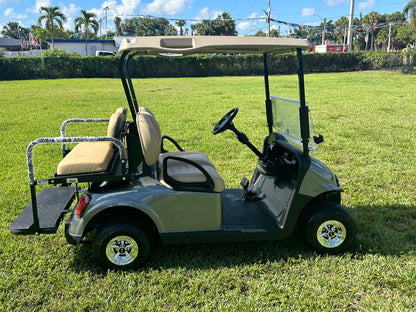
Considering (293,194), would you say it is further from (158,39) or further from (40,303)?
(40,303)

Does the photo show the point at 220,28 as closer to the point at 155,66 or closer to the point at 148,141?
the point at 155,66

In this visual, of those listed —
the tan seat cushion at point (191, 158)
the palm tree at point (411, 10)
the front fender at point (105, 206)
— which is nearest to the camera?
the front fender at point (105, 206)

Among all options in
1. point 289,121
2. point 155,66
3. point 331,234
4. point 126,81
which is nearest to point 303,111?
point 289,121

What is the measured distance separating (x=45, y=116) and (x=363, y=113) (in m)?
7.71

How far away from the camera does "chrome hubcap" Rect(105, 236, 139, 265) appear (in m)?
2.61

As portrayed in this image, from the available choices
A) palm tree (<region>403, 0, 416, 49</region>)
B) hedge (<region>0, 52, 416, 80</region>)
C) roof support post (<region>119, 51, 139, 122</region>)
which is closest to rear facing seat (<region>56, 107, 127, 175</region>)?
roof support post (<region>119, 51, 139, 122</region>)

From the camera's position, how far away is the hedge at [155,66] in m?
21.8

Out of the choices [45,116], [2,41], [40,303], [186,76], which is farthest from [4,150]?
[2,41]

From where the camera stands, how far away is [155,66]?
22.6m

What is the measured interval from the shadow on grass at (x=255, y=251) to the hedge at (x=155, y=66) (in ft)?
62.9

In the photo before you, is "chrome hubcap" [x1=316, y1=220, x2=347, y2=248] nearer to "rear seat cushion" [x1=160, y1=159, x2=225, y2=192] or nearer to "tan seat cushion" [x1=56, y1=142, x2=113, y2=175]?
"rear seat cushion" [x1=160, y1=159, x2=225, y2=192]

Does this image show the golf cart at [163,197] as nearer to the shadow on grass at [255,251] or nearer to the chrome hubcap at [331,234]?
the chrome hubcap at [331,234]

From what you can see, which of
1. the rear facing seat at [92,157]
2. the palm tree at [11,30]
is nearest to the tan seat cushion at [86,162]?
the rear facing seat at [92,157]

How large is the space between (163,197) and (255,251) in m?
0.91
